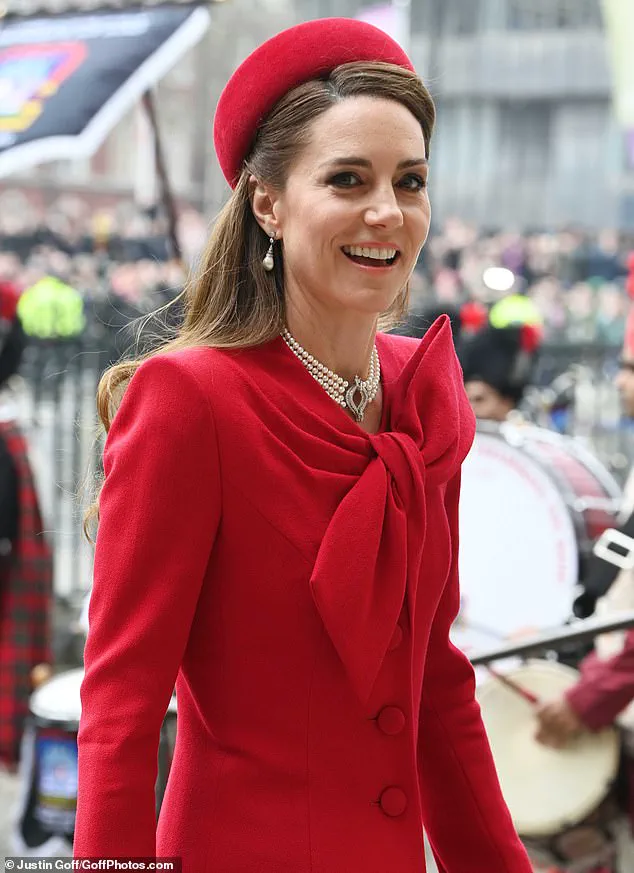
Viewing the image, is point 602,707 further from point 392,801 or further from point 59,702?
point 392,801

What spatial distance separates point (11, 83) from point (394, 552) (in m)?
3.26

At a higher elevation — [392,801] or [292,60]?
[292,60]

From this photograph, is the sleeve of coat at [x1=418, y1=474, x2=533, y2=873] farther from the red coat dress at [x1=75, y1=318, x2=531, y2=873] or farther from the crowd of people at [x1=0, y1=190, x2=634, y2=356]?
the crowd of people at [x1=0, y1=190, x2=634, y2=356]

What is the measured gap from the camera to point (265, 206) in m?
1.90

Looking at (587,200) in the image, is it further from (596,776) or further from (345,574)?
(345,574)

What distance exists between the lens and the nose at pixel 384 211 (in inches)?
69.6

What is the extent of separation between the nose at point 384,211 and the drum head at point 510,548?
3641mm

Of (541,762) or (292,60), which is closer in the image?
(292,60)

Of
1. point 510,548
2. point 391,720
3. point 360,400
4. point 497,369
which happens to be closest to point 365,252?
point 360,400

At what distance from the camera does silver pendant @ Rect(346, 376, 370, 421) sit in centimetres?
193

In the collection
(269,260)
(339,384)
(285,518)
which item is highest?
(269,260)

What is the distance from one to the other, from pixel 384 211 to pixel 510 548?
4.00 metres

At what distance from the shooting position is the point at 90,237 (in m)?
17.9

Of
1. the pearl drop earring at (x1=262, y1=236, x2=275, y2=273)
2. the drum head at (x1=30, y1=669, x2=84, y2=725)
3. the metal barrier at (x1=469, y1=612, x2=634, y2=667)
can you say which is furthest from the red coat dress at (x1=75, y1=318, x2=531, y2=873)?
the drum head at (x1=30, y1=669, x2=84, y2=725)
